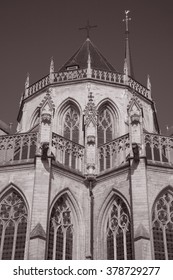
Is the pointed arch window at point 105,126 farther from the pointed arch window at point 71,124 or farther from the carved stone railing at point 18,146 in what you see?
the carved stone railing at point 18,146

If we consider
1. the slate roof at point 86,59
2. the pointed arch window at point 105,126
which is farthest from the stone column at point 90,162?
the slate roof at point 86,59

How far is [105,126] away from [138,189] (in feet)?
20.5

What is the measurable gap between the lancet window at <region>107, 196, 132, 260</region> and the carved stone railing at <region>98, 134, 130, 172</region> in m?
1.56

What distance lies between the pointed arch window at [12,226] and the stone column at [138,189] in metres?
3.92

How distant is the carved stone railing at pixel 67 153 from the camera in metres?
17.8

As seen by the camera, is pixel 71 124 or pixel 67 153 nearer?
pixel 67 153

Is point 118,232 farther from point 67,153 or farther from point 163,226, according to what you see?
point 67,153

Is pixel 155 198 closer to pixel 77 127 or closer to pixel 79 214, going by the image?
pixel 79 214

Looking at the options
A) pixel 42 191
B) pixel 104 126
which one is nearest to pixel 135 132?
pixel 42 191

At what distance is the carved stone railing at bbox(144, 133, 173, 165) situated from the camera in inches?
707

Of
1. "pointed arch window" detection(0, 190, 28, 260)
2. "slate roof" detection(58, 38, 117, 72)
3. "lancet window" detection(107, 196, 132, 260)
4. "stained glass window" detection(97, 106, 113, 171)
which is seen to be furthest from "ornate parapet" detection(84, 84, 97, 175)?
"slate roof" detection(58, 38, 117, 72)

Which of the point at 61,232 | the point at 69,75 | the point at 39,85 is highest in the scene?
the point at 69,75

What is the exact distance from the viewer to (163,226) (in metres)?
16.3
